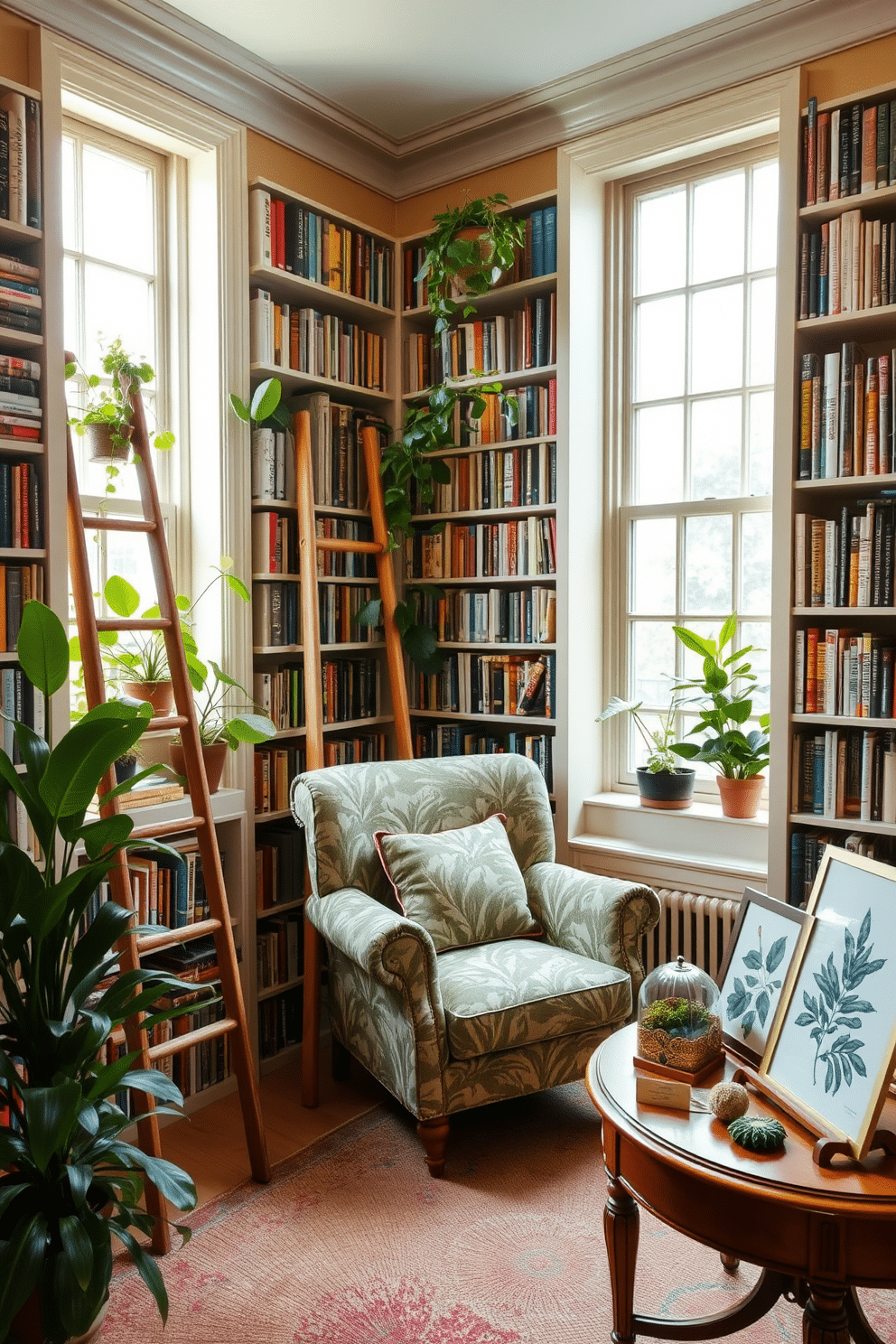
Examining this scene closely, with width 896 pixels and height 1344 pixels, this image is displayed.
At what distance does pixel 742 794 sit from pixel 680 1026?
57.6 inches

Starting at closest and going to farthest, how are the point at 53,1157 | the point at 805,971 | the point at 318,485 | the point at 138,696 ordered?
the point at 805,971
the point at 53,1157
the point at 138,696
the point at 318,485

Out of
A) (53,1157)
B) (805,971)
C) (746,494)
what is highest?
(746,494)

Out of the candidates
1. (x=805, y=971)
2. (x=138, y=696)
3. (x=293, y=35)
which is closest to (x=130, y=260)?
(x=293, y=35)

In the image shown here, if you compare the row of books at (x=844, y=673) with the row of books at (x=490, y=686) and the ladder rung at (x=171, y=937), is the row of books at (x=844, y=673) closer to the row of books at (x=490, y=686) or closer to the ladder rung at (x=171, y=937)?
the row of books at (x=490, y=686)

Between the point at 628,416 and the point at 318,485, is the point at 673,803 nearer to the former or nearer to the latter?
the point at 628,416

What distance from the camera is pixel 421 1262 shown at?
2.17m

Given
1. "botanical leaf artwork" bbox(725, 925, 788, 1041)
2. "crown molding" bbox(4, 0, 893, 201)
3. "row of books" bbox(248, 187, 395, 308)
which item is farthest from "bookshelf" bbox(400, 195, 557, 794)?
"botanical leaf artwork" bbox(725, 925, 788, 1041)

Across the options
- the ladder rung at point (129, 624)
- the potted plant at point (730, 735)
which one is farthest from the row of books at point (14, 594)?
the potted plant at point (730, 735)

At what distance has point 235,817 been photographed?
305 cm

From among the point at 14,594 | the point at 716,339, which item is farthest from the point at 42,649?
the point at 716,339

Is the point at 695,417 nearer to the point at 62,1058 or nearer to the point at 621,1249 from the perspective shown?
the point at 621,1249

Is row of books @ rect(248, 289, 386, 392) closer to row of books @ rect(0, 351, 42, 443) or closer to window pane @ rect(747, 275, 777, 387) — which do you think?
row of books @ rect(0, 351, 42, 443)

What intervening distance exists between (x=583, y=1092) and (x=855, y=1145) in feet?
5.52

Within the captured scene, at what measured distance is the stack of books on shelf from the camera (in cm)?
236
